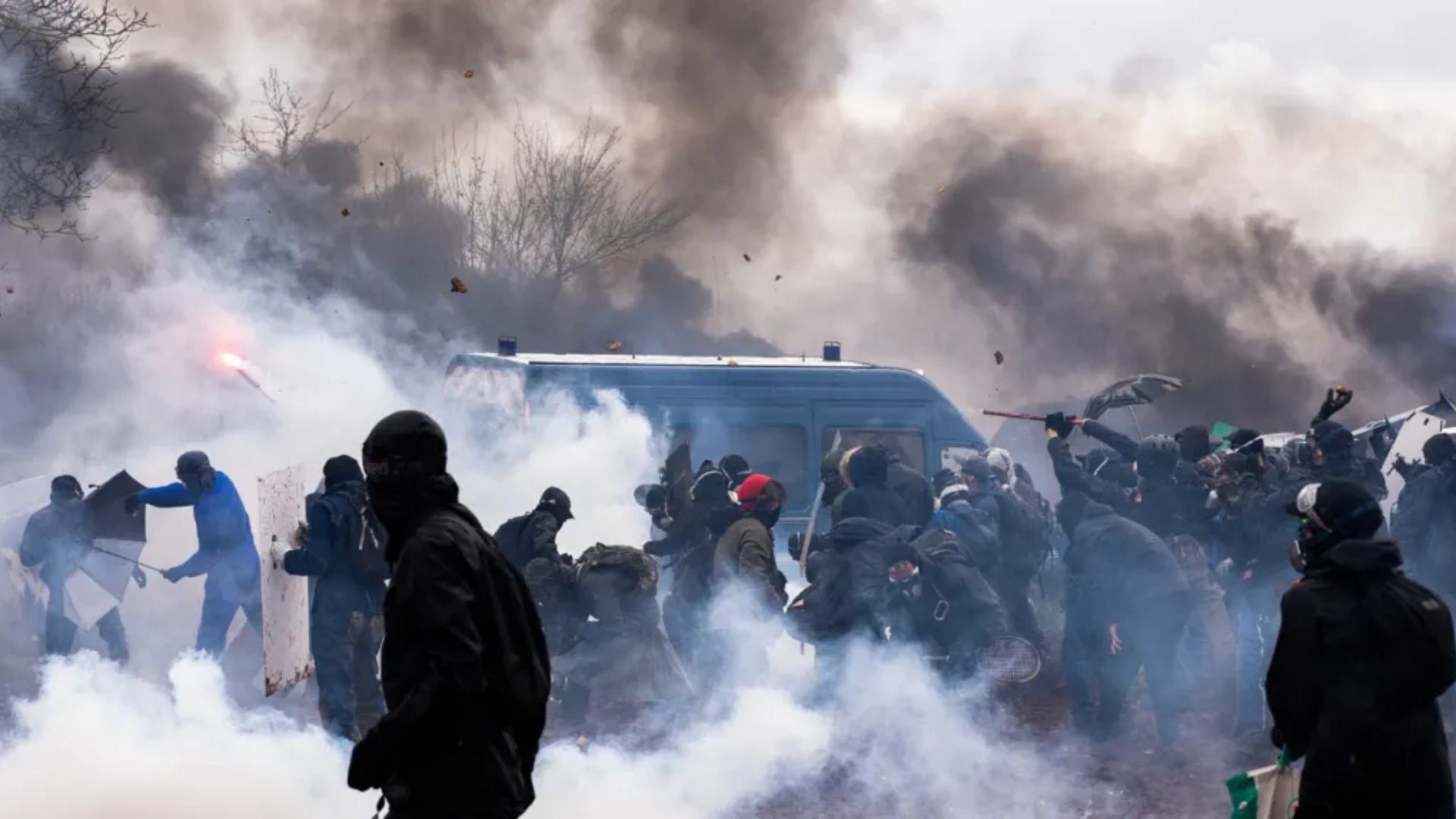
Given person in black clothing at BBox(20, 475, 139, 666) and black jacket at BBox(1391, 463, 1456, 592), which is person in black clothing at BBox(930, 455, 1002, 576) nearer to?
black jacket at BBox(1391, 463, 1456, 592)

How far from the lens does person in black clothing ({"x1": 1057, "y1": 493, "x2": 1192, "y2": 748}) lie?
796cm

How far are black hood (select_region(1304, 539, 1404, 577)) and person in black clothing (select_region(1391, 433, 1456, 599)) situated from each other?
593 cm

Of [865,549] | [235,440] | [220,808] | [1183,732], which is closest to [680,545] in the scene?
[865,549]

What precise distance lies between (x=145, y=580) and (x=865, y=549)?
4.83 m

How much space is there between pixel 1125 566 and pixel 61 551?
251 inches

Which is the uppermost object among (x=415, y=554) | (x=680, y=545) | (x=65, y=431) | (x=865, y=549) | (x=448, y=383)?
(x=65, y=431)

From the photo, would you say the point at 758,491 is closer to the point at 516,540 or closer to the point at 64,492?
the point at 516,540

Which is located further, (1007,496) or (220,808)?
(1007,496)

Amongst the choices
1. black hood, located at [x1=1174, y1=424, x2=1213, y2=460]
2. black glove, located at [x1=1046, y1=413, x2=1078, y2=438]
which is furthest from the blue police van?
black glove, located at [x1=1046, y1=413, x2=1078, y2=438]

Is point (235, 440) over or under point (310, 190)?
under

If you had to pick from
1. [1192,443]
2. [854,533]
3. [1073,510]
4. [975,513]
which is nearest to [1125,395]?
[1192,443]

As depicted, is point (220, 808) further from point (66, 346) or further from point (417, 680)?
point (66, 346)

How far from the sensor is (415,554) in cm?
357

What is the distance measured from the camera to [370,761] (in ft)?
11.4
